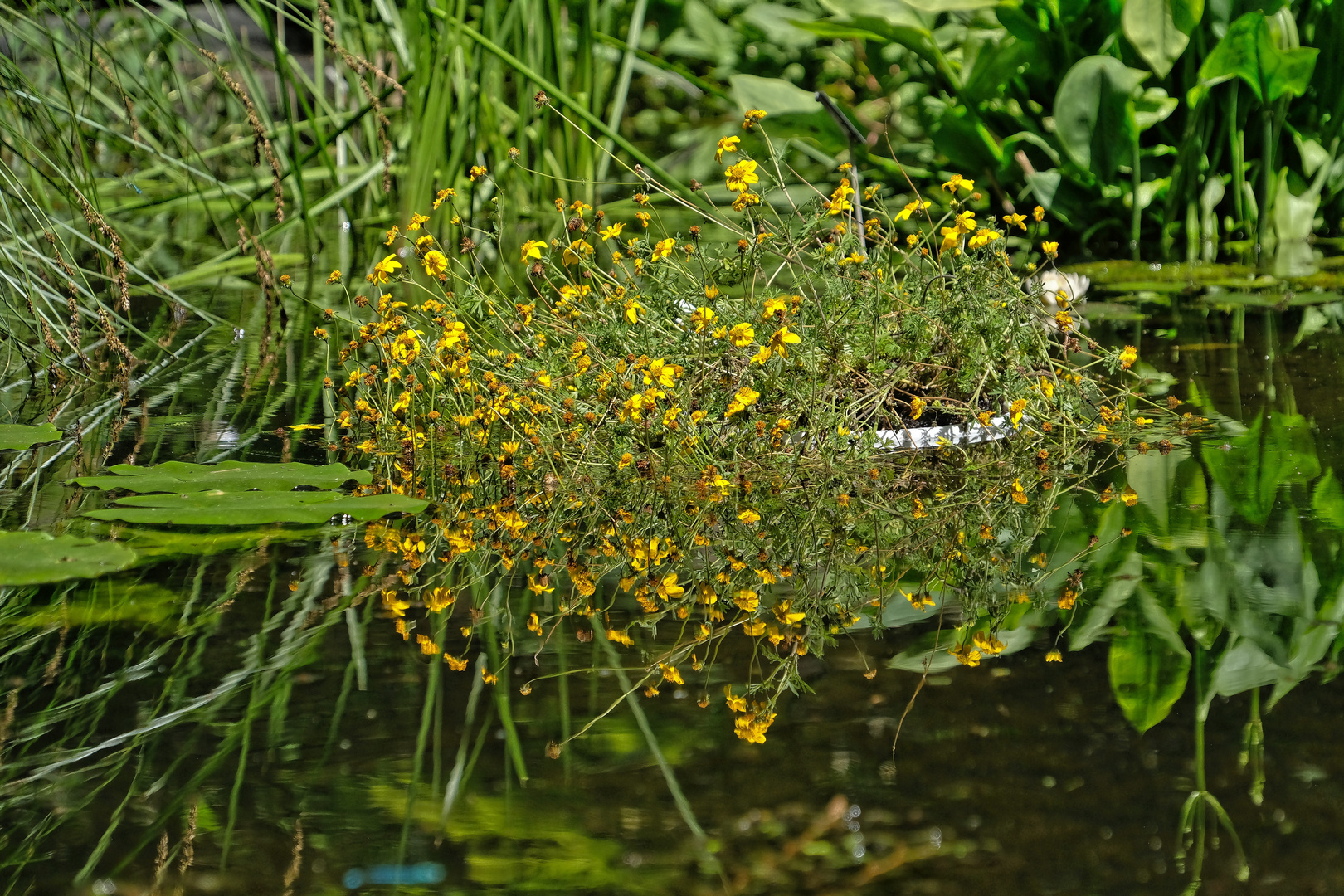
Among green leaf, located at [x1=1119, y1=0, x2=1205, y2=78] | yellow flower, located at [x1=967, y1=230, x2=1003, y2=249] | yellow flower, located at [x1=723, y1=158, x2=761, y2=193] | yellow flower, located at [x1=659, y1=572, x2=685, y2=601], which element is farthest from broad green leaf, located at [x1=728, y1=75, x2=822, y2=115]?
yellow flower, located at [x1=659, y1=572, x2=685, y2=601]

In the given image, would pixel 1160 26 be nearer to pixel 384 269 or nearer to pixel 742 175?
pixel 742 175

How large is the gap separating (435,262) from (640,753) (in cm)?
85

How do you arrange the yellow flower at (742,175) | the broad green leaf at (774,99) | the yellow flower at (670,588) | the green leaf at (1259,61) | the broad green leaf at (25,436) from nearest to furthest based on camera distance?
1. the yellow flower at (670,588)
2. the yellow flower at (742,175)
3. the broad green leaf at (25,436)
4. the green leaf at (1259,61)
5. the broad green leaf at (774,99)

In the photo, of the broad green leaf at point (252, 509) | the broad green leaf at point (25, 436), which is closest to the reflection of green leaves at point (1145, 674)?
the broad green leaf at point (252, 509)

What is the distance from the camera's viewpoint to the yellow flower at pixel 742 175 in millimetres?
1613

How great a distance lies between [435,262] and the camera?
1690 mm

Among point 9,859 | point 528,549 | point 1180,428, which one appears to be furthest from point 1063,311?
point 9,859

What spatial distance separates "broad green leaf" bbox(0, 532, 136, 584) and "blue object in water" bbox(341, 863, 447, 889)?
66 centimetres

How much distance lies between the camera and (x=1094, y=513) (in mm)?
1572

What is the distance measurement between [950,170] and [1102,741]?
3.37 metres

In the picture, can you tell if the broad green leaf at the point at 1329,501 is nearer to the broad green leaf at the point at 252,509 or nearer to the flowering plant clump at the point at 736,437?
the flowering plant clump at the point at 736,437

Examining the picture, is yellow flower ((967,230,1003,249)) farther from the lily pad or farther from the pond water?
the lily pad

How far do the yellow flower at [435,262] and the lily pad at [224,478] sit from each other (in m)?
0.27

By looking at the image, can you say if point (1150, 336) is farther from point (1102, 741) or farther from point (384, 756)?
point (384, 756)
